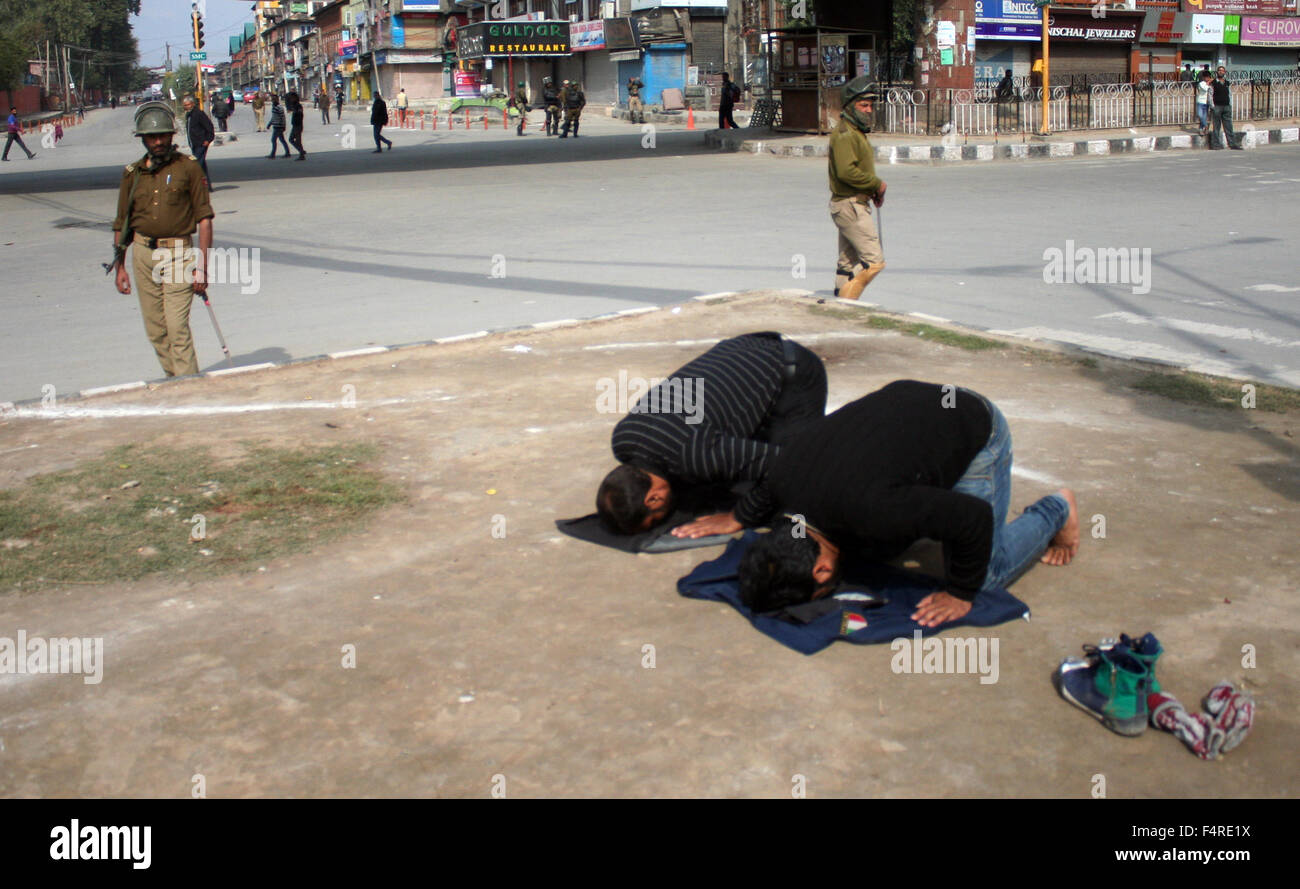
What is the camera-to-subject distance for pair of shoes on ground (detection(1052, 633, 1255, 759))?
118 inches

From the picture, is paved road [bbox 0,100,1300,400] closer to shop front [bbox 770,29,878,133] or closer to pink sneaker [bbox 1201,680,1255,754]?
pink sneaker [bbox 1201,680,1255,754]

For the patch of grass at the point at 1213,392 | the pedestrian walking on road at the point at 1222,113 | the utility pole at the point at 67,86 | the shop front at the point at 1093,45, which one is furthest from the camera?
the utility pole at the point at 67,86

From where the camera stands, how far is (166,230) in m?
7.23

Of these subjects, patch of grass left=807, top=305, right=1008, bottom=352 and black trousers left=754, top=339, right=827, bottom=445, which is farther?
patch of grass left=807, top=305, right=1008, bottom=352

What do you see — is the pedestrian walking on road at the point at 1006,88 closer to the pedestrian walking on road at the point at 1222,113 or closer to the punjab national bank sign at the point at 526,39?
the pedestrian walking on road at the point at 1222,113

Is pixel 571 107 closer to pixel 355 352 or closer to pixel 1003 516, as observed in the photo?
pixel 355 352

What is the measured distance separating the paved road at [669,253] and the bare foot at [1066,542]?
3.29 m

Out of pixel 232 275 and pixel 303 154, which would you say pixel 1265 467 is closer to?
pixel 232 275

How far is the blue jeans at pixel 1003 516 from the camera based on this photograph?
12.5ft
